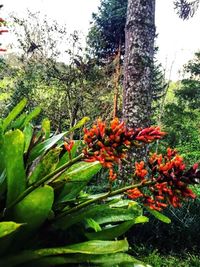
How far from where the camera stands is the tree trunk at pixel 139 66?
18.5ft

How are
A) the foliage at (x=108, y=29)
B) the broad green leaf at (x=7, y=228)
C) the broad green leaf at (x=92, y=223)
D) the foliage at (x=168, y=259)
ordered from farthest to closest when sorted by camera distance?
the foliage at (x=108, y=29)
the foliage at (x=168, y=259)
the broad green leaf at (x=92, y=223)
the broad green leaf at (x=7, y=228)

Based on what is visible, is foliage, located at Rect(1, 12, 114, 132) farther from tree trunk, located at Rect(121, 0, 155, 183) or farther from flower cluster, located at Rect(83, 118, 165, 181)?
flower cluster, located at Rect(83, 118, 165, 181)

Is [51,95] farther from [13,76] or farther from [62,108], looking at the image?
[13,76]

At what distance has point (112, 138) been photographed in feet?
3.51

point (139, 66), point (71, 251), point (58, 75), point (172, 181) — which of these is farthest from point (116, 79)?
point (172, 181)

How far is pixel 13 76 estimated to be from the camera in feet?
52.1

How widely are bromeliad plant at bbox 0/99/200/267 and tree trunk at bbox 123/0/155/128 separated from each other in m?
3.88

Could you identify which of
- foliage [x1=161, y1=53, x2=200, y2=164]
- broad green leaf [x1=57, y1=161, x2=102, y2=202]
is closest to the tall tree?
foliage [x1=161, y1=53, x2=200, y2=164]

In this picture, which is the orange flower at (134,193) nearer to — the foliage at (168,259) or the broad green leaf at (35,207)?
the broad green leaf at (35,207)

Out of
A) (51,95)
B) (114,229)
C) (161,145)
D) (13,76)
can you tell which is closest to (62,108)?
(51,95)

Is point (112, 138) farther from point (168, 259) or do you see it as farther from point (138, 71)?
point (138, 71)

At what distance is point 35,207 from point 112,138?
444 mm

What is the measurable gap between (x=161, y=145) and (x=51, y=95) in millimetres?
5020

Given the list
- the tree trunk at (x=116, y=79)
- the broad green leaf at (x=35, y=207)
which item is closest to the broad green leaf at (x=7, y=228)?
the broad green leaf at (x=35, y=207)
